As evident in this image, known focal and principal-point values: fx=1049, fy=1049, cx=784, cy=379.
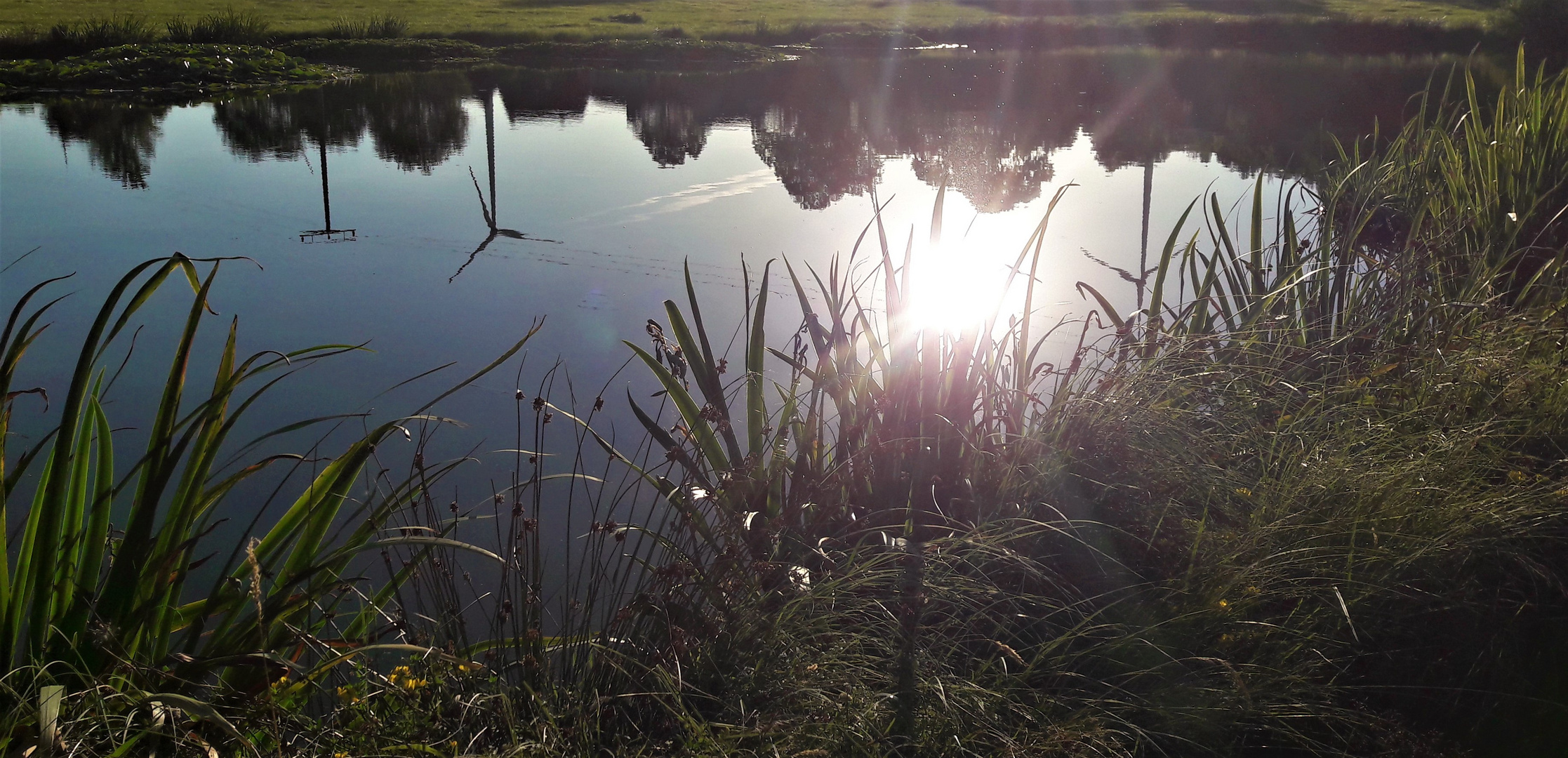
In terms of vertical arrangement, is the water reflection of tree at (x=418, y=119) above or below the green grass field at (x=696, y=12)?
below

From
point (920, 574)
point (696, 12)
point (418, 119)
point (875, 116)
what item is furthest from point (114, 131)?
point (696, 12)

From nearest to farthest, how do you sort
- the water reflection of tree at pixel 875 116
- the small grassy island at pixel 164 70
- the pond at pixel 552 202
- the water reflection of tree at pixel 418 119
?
the pond at pixel 552 202 < the water reflection of tree at pixel 875 116 < the water reflection of tree at pixel 418 119 < the small grassy island at pixel 164 70

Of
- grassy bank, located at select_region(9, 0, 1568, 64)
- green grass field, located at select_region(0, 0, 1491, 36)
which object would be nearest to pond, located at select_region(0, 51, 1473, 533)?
grassy bank, located at select_region(9, 0, 1568, 64)

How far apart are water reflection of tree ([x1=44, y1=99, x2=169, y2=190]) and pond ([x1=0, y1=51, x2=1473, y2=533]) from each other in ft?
0.16

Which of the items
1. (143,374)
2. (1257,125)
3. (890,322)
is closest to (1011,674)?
(890,322)

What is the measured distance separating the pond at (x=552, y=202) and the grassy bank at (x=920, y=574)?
1.40ft

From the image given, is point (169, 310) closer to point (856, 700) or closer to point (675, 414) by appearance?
point (675, 414)

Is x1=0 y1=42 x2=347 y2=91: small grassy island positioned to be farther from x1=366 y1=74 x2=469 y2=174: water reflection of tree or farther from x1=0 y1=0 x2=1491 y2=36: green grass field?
x1=0 y1=0 x2=1491 y2=36: green grass field

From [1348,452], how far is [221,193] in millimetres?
6781

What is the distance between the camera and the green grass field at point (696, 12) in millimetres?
22391

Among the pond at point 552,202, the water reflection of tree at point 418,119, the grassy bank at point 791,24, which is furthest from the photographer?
the grassy bank at point 791,24

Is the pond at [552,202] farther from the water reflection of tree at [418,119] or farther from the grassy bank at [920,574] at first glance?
the grassy bank at [920,574]

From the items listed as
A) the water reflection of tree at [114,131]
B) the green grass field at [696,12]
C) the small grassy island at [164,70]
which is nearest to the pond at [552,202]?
the water reflection of tree at [114,131]

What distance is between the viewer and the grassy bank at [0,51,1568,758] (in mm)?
1456
